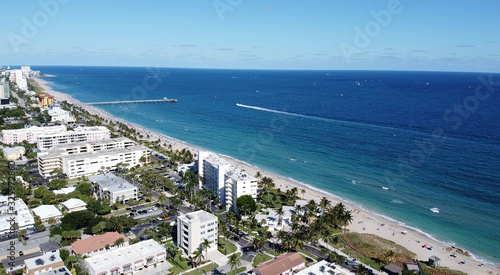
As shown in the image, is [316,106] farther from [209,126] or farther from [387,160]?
[387,160]

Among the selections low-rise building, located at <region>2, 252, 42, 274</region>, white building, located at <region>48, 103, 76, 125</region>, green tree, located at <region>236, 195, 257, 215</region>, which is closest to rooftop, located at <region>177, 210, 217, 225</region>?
green tree, located at <region>236, 195, 257, 215</region>

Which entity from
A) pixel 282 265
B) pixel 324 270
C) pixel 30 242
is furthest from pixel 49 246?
pixel 324 270

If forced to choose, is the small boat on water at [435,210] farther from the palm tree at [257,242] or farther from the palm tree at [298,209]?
the palm tree at [257,242]

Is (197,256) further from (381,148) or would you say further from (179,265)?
(381,148)

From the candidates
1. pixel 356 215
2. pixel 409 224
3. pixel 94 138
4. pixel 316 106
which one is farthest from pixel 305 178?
pixel 316 106

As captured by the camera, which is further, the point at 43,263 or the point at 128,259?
the point at 128,259
